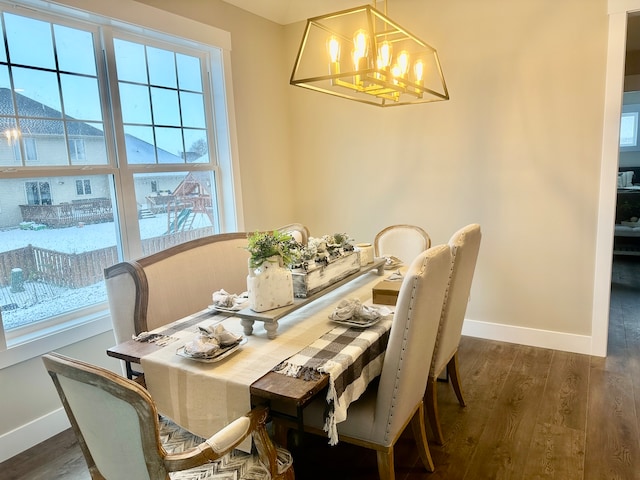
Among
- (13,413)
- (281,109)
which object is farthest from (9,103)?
(281,109)

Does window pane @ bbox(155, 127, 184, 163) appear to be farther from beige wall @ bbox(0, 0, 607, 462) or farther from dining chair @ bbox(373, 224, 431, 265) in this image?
dining chair @ bbox(373, 224, 431, 265)

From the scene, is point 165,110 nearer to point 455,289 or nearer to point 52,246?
point 52,246

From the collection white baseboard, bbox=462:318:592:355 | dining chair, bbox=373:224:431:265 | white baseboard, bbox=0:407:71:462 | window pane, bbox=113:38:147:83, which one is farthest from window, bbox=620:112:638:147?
white baseboard, bbox=0:407:71:462

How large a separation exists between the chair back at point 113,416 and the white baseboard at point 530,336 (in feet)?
9.52

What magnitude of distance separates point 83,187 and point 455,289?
217 cm

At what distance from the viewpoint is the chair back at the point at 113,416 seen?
1.09 meters

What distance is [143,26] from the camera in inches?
109

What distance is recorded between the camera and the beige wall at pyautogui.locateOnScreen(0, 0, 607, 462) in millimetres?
3008

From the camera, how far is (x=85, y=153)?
2629 millimetres

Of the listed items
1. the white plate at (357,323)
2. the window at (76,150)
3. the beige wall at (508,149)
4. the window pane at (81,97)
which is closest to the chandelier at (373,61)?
the beige wall at (508,149)

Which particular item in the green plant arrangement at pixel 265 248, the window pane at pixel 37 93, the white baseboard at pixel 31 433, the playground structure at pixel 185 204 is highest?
the window pane at pixel 37 93

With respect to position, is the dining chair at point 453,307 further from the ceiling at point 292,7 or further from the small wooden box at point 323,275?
the ceiling at point 292,7

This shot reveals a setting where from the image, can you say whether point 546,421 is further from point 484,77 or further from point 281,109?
point 281,109

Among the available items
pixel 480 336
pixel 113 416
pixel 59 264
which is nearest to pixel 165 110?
pixel 59 264
